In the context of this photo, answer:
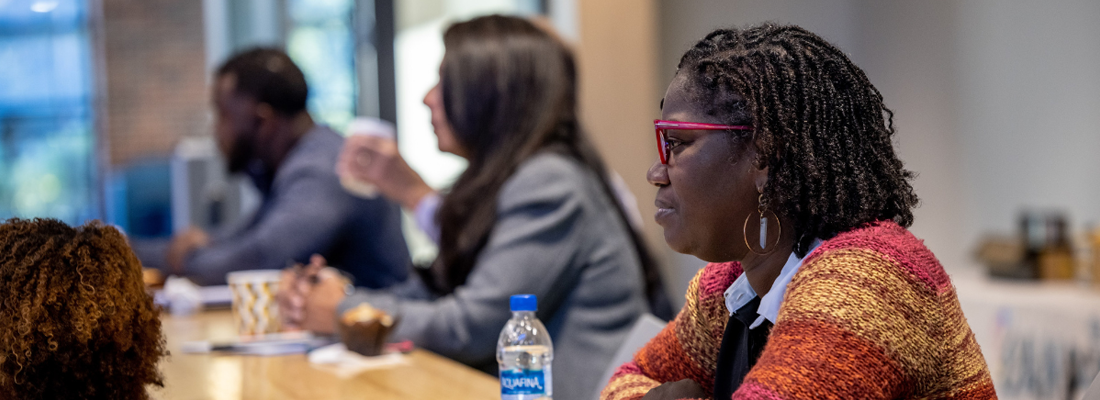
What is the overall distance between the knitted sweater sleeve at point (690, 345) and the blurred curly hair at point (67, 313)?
1.90 ft

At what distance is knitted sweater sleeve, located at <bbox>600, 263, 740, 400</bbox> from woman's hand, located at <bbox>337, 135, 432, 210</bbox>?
1626 millimetres

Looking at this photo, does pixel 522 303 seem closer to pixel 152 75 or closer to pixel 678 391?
pixel 678 391

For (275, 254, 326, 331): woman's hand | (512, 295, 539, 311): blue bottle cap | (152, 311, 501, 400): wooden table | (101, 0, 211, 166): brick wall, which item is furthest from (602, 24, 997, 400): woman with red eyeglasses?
(101, 0, 211, 166): brick wall

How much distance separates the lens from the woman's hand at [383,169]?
2.74 meters

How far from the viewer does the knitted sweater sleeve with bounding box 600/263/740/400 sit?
1081 millimetres

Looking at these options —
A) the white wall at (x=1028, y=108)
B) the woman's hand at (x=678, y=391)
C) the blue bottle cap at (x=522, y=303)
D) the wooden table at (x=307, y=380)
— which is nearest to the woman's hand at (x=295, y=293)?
the wooden table at (x=307, y=380)

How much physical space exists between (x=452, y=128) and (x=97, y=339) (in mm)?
1386

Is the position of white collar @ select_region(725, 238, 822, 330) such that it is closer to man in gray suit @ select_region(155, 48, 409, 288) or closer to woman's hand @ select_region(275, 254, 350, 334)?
woman's hand @ select_region(275, 254, 350, 334)

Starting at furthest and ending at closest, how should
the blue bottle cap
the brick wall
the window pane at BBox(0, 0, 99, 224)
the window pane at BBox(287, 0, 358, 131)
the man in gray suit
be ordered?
the window pane at BBox(0, 0, 99, 224)
the brick wall
the window pane at BBox(287, 0, 358, 131)
the man in gray suit
the blue bottle cap

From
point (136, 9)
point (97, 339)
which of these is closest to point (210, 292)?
point (97, 339)

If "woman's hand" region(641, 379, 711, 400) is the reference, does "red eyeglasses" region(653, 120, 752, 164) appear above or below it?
above

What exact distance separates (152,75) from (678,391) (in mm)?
7640

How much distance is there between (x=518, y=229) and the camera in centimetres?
206

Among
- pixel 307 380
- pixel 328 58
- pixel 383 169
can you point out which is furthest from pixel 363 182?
pixel 328 58
